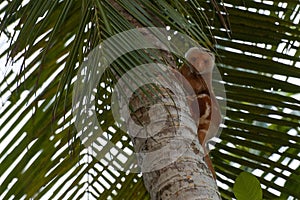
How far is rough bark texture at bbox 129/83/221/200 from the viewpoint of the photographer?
3.52ft

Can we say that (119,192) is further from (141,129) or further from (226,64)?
(141,129)

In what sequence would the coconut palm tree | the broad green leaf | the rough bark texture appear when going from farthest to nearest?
1. the coconut palm tree
2. the rough bark texture
3. the broad green leaf

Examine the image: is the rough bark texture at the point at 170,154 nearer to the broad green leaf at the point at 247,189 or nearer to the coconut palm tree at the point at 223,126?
the broad green leaf at the point at 247,189

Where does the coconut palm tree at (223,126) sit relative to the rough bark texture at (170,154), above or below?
above

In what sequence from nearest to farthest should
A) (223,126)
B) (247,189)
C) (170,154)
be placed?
1. (247,189)
2. (170,154)
3. (223,126)

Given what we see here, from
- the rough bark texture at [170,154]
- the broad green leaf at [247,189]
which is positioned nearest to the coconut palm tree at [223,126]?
the rough bark texture at [170,154]

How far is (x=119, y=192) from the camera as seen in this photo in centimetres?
184

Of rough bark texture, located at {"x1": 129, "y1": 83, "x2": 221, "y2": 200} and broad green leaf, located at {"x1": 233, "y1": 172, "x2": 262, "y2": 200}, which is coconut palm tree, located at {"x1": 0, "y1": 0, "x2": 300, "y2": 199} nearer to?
rough bark texture, located at {"x1": 129, "y1": 83, "x2": 221, "y2": 200}

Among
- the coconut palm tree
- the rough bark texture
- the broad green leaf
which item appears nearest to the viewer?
the broad green leaf

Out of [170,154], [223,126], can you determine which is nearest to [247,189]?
[170,154]

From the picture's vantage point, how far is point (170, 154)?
112 cm

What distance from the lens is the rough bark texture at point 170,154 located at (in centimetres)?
107

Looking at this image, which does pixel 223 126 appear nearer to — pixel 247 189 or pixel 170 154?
pixel 170 154

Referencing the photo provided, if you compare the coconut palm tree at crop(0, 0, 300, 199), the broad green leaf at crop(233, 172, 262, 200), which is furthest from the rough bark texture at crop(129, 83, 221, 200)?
the coconut palm tree at crop(0, 0, 300, 199)
